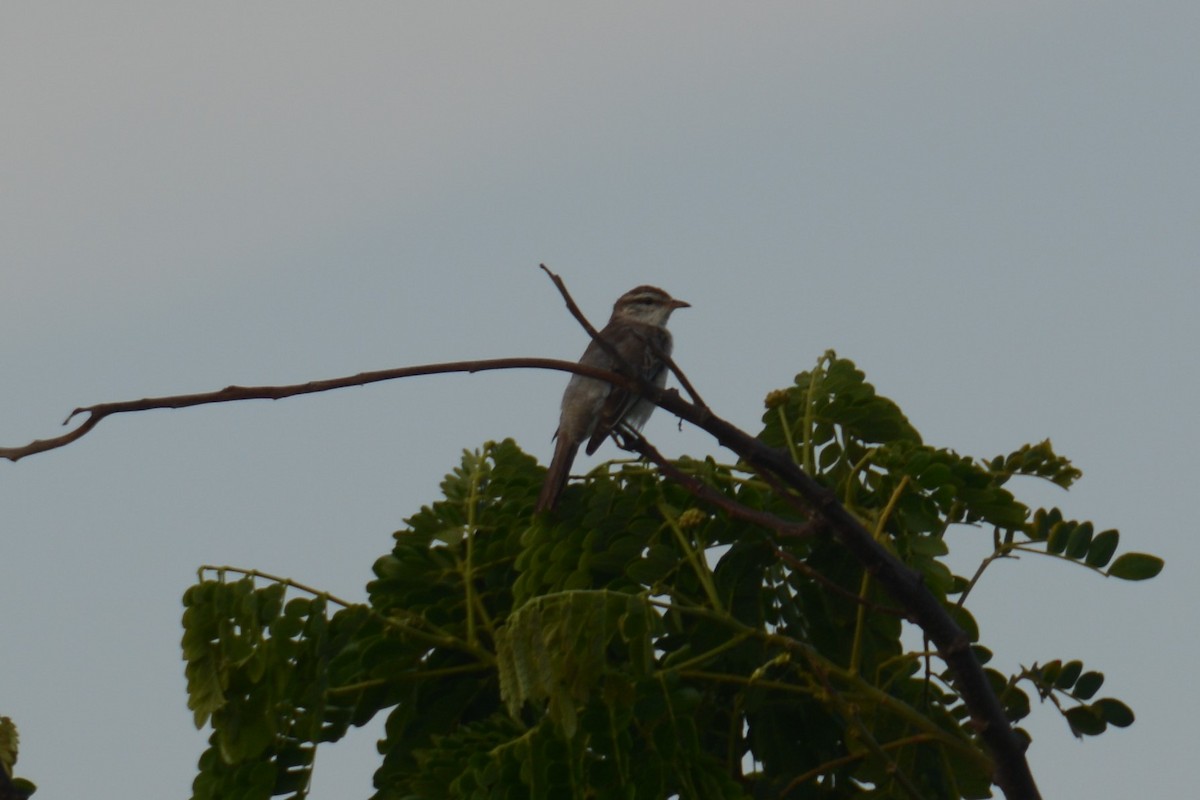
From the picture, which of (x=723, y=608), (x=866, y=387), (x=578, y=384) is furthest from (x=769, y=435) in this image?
(x=578, y=384)

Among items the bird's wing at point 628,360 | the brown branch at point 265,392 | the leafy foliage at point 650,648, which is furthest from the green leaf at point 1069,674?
the bird's wing at point 628,360

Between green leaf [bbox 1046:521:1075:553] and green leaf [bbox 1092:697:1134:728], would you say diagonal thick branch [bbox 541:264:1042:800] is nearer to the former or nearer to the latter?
green leaf [bbox 1092:697:1134:728]

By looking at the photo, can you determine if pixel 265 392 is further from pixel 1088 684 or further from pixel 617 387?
pixel 617 387

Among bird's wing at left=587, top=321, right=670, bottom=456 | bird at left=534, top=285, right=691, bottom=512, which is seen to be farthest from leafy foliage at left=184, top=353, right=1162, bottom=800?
bird's wing at left=587, top=321, right=670, bottom=456

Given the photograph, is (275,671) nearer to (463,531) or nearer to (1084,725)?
(463,531)

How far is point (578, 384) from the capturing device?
32.4 feet

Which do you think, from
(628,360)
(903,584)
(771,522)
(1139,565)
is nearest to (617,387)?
(628,360)

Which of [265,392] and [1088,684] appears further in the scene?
[1088,684]

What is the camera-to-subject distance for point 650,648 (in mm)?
4164

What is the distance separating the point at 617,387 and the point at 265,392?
176 inches

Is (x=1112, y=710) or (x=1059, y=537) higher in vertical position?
(x=1059, y=537)

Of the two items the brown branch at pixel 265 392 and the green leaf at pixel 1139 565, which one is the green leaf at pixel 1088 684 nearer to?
the green leaf at pixel 1139 565

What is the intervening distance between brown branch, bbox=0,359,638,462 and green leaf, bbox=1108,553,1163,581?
214 cm

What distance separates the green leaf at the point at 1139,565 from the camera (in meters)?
4.65
